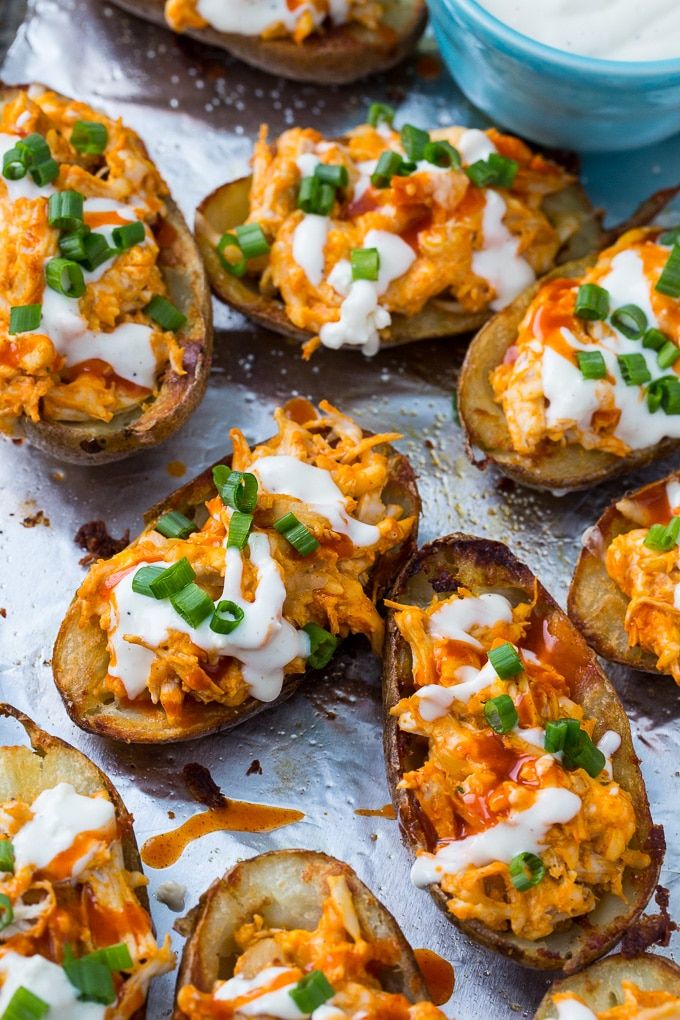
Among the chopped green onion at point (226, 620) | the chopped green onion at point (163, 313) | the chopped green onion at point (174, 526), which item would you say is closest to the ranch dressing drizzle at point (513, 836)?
the chopped green onion at point (226, 620)

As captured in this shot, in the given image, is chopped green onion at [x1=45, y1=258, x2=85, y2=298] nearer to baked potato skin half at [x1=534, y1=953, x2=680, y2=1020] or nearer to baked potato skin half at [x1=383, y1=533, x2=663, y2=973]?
baked potato skin half at [x1=383, y1=533, x2=663, y2=973]

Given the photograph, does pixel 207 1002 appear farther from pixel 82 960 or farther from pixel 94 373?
pixel 94 373

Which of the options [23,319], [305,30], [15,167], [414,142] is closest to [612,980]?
[23,319]

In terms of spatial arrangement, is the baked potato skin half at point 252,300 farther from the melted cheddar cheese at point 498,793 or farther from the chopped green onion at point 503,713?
the chopped green onion at point 503,713

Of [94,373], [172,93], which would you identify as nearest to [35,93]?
[172,93]

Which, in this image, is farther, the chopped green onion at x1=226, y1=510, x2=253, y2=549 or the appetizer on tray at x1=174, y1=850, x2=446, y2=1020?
the chopped green onion at x1=226, y1=510, x2=253, y2=549

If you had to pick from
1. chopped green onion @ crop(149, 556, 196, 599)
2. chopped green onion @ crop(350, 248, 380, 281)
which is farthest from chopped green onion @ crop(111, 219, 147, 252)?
chopped green onion @ crop(149, 556, 196, 599)

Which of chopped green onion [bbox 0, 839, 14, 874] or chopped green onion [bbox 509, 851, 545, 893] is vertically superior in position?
chopped green onion [bbox 0, 839, 14, 874]

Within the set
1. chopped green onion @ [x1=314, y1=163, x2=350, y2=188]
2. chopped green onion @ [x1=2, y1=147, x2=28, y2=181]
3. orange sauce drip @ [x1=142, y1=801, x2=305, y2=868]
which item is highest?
chopped green onion @ [x1=2, y1=147, x2=28, y2=181]
